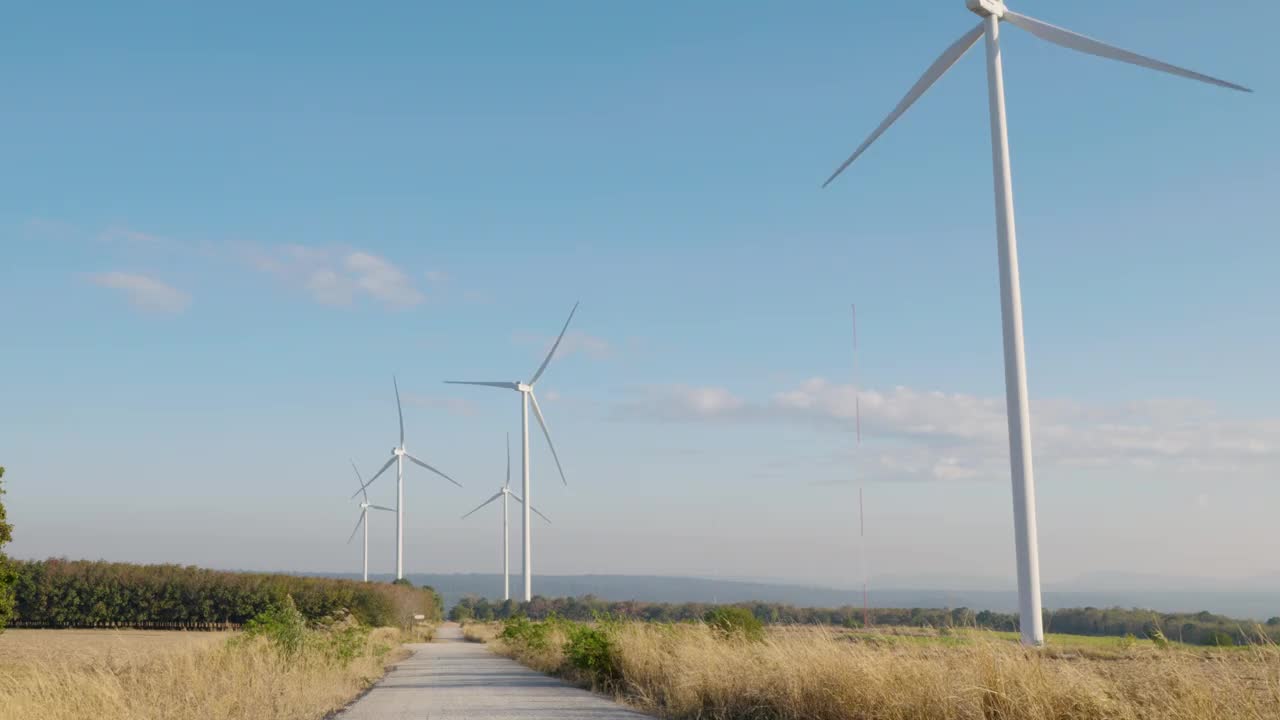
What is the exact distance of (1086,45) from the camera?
82.5 ft

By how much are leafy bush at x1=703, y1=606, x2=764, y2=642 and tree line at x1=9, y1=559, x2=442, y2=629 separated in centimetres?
4196

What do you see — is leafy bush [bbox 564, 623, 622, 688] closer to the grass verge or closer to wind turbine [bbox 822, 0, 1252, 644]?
the grass verge

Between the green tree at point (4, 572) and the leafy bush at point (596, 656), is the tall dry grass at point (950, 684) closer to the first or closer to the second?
the leafy bush at point (596, 656)

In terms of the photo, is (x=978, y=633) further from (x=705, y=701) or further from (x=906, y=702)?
(x=705, y=701)

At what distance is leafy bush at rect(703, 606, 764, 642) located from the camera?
24594 millimetres

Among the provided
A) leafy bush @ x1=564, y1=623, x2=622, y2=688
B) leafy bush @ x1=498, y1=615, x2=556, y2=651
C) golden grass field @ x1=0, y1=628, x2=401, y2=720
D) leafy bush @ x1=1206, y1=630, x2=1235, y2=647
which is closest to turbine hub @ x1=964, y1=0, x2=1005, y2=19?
leafy bush @ x1=564, y1=623, x2=622, y2=688

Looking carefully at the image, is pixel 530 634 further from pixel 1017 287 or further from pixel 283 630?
pixel 1017 287

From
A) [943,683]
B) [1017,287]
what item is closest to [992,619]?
[1017,287]

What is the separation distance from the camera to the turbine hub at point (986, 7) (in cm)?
2530

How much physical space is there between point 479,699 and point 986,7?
1821 centimetres

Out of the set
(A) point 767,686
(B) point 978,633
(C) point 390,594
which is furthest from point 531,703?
(C) point 390,594

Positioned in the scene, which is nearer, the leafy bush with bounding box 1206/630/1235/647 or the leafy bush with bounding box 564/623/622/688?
the leafy bush with bounding box 1206/630/1235/647

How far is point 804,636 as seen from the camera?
17.8m

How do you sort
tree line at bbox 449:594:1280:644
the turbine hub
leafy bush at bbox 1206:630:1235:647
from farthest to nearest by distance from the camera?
1. the turbine hub
2. tree line at bbox 449:594:1280:644
3. leafy bush at bbox 1206:630:1235:647
